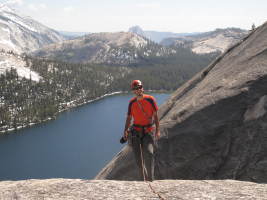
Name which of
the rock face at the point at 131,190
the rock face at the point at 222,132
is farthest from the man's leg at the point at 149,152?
the rock face at the point at 222,132

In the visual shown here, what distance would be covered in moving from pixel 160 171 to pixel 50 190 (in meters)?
9.32

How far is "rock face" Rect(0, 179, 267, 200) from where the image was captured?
10.7 m

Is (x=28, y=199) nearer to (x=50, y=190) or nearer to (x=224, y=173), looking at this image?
(x=50, y=190)

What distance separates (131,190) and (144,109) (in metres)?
3.82

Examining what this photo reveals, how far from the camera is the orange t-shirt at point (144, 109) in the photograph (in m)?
13.1

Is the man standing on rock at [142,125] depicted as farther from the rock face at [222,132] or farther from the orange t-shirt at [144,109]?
the rock face at [222,132]

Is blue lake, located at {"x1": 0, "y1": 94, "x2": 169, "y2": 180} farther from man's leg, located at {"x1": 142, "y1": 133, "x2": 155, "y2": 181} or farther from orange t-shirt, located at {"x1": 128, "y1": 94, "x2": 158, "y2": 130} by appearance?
orange t-shirt, located at {"x1": 128, "y1": 94, "x2": 158, "y2": 130}

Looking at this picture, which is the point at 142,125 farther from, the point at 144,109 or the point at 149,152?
the point at 149,152

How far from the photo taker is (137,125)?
527 inches

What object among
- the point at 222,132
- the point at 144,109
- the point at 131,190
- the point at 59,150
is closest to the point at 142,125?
the point at 144,109

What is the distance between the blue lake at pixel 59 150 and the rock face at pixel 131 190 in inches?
3884

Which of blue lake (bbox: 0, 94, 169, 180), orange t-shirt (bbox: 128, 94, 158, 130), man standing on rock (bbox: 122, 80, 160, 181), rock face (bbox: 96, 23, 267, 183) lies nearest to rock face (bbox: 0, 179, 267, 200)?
man standing on rock (bbox: 122, 80, 160, 181)

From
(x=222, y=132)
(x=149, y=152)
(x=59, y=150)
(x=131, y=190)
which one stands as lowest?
(x=59, y=150)

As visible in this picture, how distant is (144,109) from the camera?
13.2m
